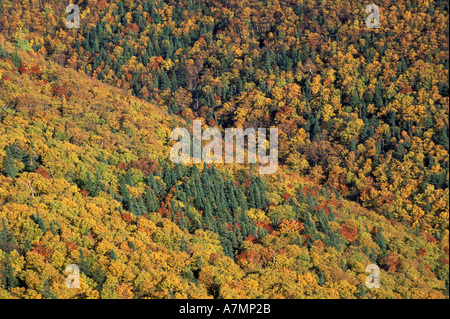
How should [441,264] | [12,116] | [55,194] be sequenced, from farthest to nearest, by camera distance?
[12,116]
[441,264]
[55,194]

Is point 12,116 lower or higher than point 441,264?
higher

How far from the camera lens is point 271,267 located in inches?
5979

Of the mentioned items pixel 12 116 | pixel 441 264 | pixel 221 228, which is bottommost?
pixel 441 264

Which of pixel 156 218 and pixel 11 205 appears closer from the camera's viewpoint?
pixel 11 205

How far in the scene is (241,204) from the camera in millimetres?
180125

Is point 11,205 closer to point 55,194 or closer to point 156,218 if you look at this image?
point 55,194

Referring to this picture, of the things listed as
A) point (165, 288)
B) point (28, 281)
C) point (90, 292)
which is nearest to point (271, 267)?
point (165, 288)
